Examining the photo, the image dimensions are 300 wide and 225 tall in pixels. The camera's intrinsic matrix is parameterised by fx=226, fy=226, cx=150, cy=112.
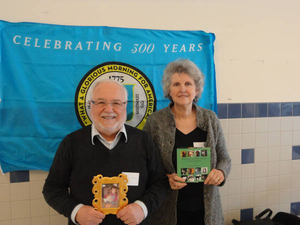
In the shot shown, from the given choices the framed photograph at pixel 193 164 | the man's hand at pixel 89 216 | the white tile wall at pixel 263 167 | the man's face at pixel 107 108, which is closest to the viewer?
the man's hand at pixel 89 216

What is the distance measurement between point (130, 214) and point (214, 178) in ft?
1.97

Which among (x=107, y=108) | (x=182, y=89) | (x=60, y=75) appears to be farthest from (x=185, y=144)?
(x=60, y=75)

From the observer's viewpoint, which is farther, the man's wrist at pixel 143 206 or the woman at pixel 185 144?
the woman at pixel 185 144

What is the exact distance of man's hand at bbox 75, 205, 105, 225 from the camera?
1.17 meters

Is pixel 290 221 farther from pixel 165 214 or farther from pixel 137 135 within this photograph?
pixel 137 135

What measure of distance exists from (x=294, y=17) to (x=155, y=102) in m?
1.73

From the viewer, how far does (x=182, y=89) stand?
1521 millimetres

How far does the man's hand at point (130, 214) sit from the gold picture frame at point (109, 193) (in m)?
0.03

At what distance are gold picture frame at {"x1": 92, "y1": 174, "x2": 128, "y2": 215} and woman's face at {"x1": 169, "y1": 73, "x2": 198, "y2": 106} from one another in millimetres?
633

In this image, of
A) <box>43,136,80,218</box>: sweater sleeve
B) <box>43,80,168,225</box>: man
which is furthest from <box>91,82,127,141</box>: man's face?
<box>43,136,80,218</box>: sweater sleeve

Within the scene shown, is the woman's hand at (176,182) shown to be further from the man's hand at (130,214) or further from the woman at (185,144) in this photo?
the man's hand at (130,214)

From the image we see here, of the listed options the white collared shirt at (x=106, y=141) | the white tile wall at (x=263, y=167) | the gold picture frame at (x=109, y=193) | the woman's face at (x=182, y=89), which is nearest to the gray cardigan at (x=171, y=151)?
the woman's face at (x=182, y=89)

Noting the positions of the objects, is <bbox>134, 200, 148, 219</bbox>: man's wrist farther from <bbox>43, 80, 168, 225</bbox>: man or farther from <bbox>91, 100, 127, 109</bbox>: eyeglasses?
<bbox>91, 100, 127, 109</bbox>: eyeglasses

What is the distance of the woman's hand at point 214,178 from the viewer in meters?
1.47
